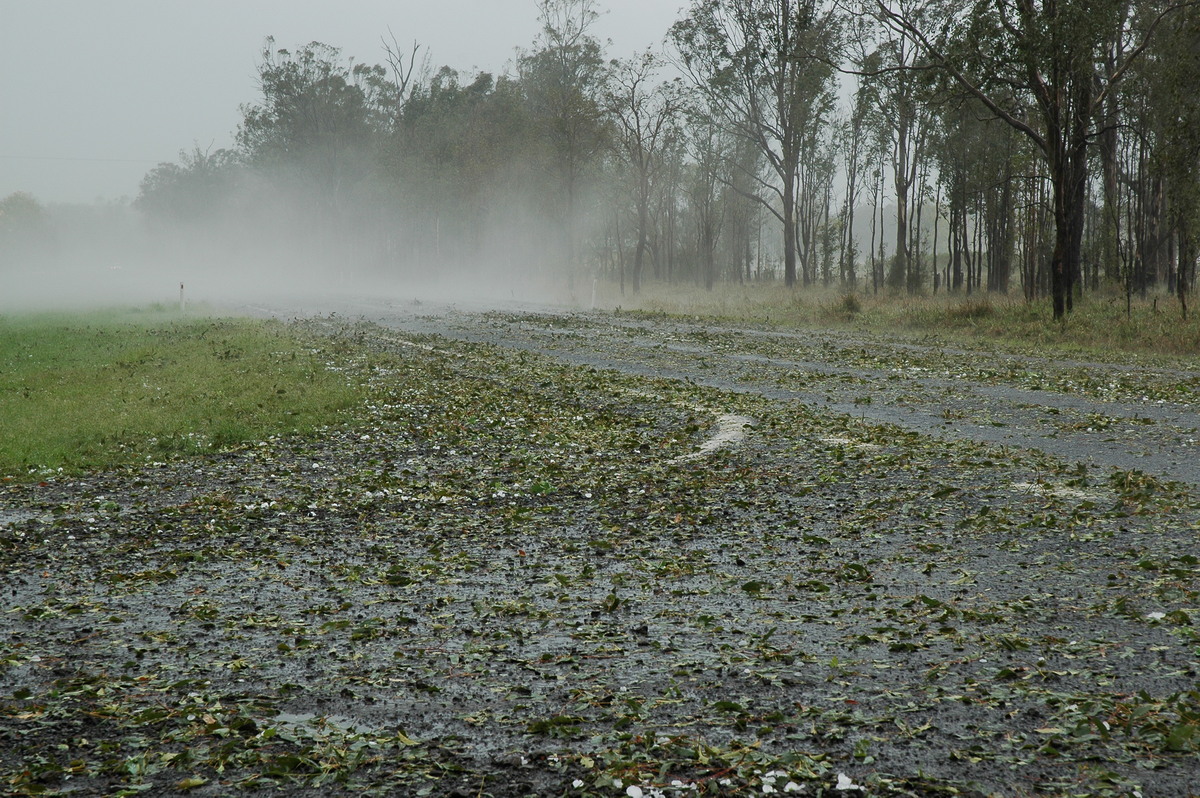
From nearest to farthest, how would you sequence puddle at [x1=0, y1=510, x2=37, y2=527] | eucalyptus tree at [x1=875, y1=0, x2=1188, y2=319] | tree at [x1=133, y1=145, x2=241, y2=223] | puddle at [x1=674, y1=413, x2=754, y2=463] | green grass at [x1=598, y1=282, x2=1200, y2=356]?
puddle at [x1=0, y1=510, x2=37, y2=527] < puddle at [x1=674, y1=413, x2=754, y2=463] < green grass at [x1=598, y1=282, x2=1200, y2=356] < eucalyptus tree at [x1=875, y1=0, x2=1188, y2=319] < tree at [x1=133, y1=145, x2=241, y2=223]

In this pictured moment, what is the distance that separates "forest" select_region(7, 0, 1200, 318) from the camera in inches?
1080

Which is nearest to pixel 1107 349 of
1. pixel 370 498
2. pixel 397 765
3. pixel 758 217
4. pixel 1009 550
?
pixel 1009 550

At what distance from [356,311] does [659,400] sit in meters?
26.0

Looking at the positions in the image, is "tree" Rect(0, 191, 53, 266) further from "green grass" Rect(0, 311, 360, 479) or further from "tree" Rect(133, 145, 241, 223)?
"green grass" Rect(0, 311, 360, 479)

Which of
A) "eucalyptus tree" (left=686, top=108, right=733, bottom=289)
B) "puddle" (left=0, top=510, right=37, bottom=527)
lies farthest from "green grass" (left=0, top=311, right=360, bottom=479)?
"eucalyptus tree" (left=686, top=108, right=733, bottom=289)

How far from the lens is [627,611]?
569cm

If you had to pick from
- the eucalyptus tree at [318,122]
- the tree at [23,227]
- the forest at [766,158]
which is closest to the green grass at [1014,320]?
the forest at [766,158]

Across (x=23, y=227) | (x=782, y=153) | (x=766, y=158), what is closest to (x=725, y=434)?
(x=782, y=153)

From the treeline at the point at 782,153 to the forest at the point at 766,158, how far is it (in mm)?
170

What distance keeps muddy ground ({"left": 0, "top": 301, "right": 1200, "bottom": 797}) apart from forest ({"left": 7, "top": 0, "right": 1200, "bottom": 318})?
752 inches

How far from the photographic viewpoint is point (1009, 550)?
21.4 feet

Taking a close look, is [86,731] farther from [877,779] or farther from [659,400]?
[659,400]

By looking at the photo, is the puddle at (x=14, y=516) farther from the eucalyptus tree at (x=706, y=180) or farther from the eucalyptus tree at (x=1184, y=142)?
the eucalyptus tree at (x=706, y=180)

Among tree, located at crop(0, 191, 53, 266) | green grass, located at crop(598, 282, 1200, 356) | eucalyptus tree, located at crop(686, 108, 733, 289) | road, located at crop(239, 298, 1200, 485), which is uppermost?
tree, located at crop(0, 191, 53, 266)
